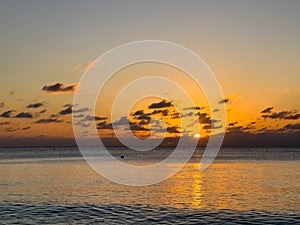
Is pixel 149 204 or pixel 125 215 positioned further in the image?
pixel 149 204

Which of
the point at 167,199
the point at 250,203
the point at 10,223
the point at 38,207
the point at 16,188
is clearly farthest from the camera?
the point at 16,188

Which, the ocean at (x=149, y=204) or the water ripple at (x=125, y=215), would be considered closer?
the water ripple at (x=125, y=215)

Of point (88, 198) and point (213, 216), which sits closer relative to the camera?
point (213, 216)

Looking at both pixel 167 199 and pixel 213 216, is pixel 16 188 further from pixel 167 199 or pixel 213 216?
pixel 213 216

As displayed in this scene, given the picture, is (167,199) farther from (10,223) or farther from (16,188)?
(16,188)

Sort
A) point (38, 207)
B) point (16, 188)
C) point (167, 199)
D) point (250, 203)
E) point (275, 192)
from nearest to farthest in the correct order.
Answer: point (38, 207), point (250, 203), point (167, 199), point (275, 192), point (16, 188)

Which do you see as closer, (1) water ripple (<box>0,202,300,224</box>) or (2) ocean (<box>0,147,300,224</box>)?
(1) water ripple (<box>0,202,300,224</box>)

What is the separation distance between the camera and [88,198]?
5050cm

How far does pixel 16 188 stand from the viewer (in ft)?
198

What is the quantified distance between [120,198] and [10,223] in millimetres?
17359

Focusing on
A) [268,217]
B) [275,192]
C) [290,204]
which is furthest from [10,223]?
[275,192]

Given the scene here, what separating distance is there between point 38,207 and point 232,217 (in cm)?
2158

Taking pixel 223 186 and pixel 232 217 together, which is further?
pixel 223 186

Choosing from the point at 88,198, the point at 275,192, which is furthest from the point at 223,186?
the point at 88,198
